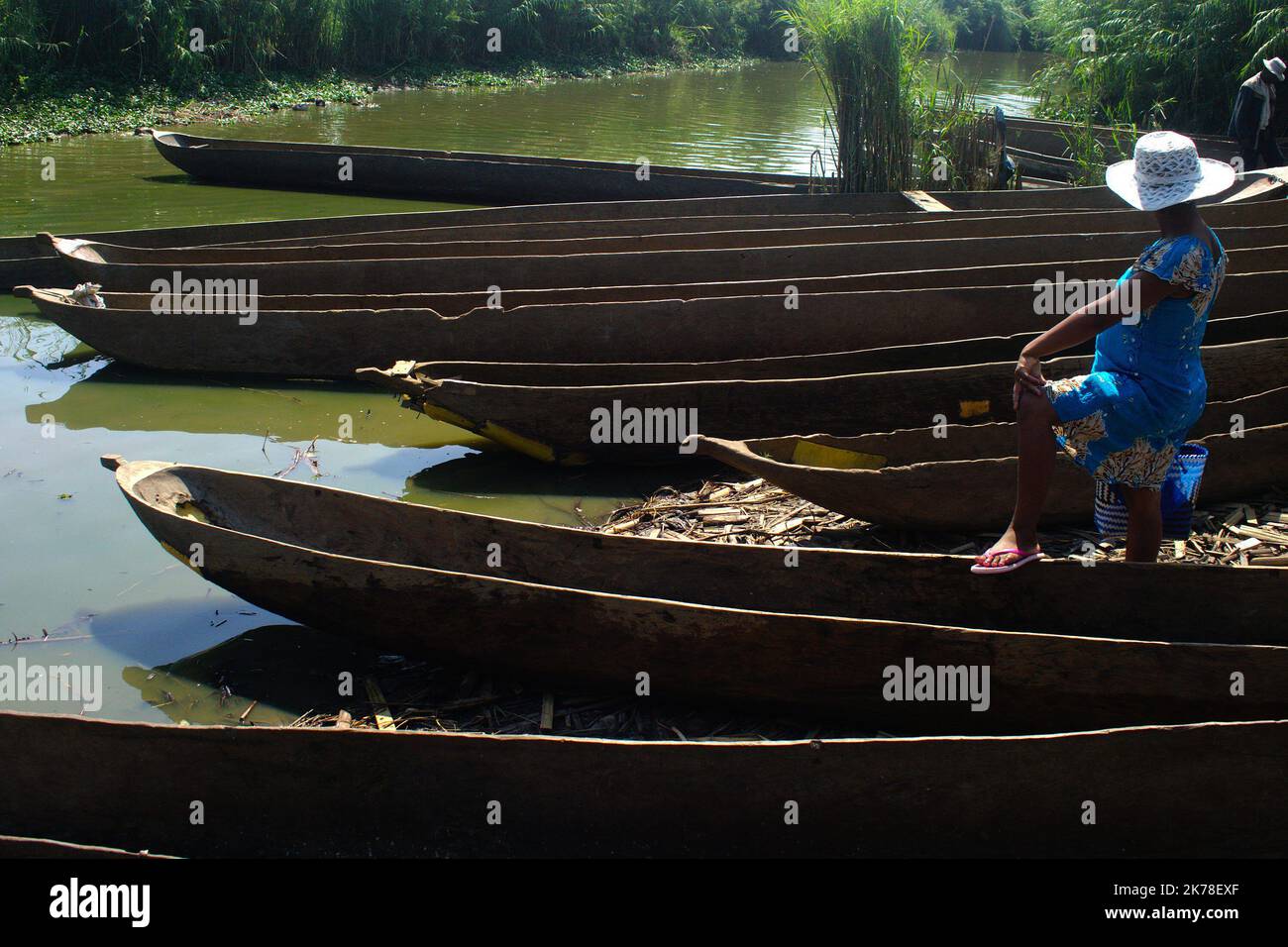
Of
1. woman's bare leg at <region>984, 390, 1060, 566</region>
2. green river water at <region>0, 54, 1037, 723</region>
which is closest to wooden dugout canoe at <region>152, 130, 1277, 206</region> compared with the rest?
green river water at <region>0, 54, 1037, 723</region>

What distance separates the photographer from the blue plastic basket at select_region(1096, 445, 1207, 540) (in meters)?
3.15

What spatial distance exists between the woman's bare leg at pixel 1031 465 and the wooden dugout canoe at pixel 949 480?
690 mm

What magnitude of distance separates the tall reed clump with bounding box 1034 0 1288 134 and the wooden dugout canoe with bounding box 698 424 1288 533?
33.1 feet

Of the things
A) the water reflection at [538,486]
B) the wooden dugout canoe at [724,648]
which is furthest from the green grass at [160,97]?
the wooden dugout canoe at [724,648]

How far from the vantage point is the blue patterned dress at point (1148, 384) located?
2703mm

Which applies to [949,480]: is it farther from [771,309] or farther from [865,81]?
[865,81]

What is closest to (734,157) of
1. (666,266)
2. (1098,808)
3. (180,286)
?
(666,266)

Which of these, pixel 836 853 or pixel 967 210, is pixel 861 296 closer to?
pixel 967 210

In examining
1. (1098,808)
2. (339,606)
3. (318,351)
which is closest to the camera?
(1098,808)

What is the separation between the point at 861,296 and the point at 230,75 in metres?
14.9

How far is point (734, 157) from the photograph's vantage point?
13.7m

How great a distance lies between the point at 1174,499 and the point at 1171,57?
1336 cm

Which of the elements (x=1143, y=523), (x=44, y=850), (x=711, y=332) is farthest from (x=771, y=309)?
(x=44, y=850)

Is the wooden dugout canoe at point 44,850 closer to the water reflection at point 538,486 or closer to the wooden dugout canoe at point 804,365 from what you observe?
the water reflection at point 538,486
